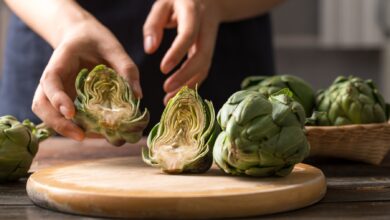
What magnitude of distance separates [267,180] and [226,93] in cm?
97

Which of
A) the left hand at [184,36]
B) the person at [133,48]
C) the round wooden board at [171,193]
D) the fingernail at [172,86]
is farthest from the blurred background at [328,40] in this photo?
the round wooden board at [171,193]

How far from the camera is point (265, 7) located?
6.06 feet

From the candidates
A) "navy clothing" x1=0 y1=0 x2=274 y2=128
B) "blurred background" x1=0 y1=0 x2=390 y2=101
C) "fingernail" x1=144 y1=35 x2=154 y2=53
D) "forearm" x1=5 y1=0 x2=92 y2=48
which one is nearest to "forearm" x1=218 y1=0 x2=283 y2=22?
"navy clothing" x1=0 y1=0 x2=274 y2=128

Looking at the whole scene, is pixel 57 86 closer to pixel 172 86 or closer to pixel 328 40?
pixel 172 86

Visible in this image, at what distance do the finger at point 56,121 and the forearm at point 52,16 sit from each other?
0.18 meters

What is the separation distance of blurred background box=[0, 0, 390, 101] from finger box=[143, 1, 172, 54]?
211 cm

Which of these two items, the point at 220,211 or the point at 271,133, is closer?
the point at 220,211

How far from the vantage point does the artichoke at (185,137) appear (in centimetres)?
107

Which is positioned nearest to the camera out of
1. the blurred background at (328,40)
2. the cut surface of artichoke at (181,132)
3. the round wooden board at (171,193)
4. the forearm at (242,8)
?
the round wooden board at (171,193)

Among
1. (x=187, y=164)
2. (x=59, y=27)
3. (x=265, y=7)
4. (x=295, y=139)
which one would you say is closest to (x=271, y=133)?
(x=295, y=139)

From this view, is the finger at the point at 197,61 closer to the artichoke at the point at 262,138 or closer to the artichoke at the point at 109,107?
the artichoke at the point at 109,107

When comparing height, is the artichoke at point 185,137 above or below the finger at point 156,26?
below

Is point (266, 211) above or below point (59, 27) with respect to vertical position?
below

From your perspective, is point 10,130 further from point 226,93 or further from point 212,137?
point 226,93
